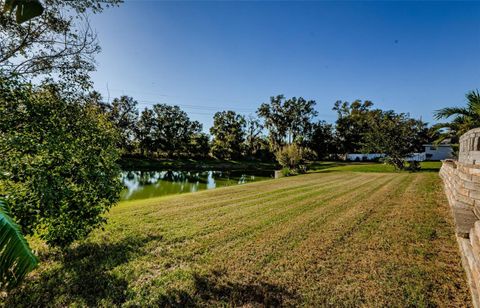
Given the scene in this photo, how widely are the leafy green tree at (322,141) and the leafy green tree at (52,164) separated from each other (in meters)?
50.0

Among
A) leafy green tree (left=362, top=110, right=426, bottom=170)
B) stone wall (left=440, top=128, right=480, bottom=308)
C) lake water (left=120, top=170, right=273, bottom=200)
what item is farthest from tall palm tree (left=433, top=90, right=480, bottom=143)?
lake water (left=120, top=170, right=273, bottom=200)

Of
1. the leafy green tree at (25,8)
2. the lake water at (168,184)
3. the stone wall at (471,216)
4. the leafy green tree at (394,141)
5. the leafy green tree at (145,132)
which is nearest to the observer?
the stone wall at (471,216)

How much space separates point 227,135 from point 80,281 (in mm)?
47378

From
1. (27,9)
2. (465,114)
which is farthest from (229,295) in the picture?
(465,114)

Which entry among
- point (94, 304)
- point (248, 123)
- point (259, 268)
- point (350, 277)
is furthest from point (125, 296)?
point (248, 123)

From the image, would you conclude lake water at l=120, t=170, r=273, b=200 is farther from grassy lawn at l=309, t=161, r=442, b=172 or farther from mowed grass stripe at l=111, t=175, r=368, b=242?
grassy lawn at l=309, t=161, r=442, b=172

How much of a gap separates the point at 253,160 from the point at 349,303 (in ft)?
152

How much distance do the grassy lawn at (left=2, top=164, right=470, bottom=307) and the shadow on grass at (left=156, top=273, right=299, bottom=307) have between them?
0.04 ft

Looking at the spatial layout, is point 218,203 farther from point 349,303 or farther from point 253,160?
point 253,160

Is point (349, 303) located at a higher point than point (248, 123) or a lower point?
lower

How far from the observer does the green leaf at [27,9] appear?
137 inches

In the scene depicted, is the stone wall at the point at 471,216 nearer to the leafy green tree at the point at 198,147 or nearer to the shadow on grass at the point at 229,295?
the shadow on grass at the point at 229,295

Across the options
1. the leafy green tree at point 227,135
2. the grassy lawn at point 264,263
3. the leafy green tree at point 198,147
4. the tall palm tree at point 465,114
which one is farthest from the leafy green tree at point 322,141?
the grassy lawn at point 264,263

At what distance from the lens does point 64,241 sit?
12.5 feet
